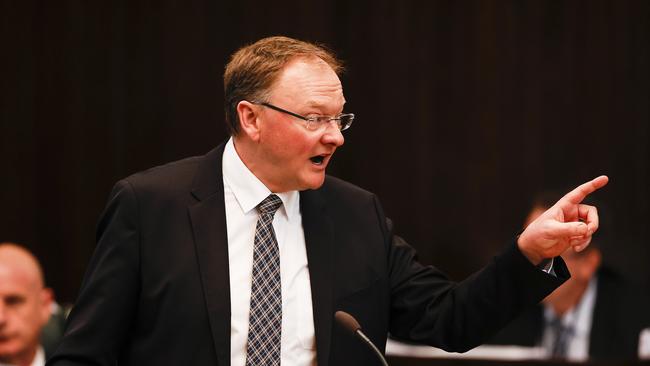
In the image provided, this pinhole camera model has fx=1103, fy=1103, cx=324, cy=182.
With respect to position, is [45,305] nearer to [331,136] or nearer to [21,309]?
[21,309]

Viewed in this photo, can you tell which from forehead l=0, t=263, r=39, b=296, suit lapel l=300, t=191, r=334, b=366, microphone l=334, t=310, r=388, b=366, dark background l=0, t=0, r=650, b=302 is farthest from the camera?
dark background l=0, t=0, r=650, b=302

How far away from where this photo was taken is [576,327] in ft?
15.9

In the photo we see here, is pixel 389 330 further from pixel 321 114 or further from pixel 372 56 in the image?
pixel 372 56

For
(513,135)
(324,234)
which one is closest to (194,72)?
(513,135)

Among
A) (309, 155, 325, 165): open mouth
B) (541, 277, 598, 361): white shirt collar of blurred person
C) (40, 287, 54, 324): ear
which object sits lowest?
(541, 277, 598, 361): white shirt collar of blurred person

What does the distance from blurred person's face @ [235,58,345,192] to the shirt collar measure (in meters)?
0.03

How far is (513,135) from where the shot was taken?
527 cm

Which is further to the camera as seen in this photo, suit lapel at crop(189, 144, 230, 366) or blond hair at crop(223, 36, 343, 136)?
blond hair at crop(223, 36, 343, 136)

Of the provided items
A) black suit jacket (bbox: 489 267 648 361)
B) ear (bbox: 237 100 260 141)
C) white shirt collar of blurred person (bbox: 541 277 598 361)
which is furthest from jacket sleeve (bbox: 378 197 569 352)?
white shirt collar of blurred person (bbox: 541 277 598 361)

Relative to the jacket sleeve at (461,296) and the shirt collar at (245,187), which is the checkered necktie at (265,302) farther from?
the jacket sleeve at (461,296)

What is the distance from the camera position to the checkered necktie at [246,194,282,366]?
2406mm

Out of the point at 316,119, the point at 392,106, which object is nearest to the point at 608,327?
the point at 392,106

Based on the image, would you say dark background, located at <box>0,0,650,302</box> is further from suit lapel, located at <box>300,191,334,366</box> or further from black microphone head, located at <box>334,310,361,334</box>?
black microphone head, located at <box>334,310,361,334</box>

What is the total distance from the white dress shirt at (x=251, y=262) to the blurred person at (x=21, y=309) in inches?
64.0
